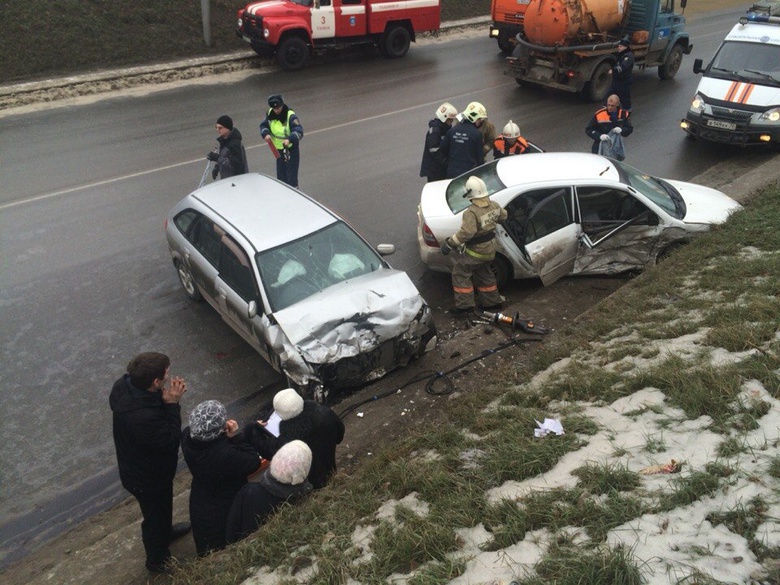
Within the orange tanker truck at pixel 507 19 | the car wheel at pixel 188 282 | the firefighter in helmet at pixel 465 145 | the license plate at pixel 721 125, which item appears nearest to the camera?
the car wheel at pixel 188 282

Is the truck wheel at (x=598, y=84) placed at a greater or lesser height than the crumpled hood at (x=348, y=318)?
greater

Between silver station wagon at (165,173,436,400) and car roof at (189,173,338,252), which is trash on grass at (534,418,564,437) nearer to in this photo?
silver station wagon at (165,173,436,400)

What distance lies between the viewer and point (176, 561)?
446 cm

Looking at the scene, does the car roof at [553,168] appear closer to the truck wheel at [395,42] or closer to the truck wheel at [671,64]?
the truck wheel at [671,64]

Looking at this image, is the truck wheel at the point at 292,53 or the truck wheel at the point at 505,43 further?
the truck wheel at the point at 505,43

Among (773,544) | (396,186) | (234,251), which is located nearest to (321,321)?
(234,251)

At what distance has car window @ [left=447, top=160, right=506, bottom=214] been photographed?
7863 mm

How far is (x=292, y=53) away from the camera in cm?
1730

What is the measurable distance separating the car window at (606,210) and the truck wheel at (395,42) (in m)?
12.9

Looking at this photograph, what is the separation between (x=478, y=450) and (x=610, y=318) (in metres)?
2.60

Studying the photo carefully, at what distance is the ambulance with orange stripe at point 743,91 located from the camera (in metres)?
11.6

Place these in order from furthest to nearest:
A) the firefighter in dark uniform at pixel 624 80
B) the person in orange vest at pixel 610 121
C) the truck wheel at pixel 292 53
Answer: the truck wheel at pixel 292 53 → the firefighter in dark uniform at pixel 624 80 → the person in orange vest at pixel 610 121

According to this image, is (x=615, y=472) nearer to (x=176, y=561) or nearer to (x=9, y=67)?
(x=176, y=561)

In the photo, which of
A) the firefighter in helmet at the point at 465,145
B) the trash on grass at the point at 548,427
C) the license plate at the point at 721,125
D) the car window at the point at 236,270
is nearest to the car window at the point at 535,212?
the firefighter in helmet at the point at 465,145
